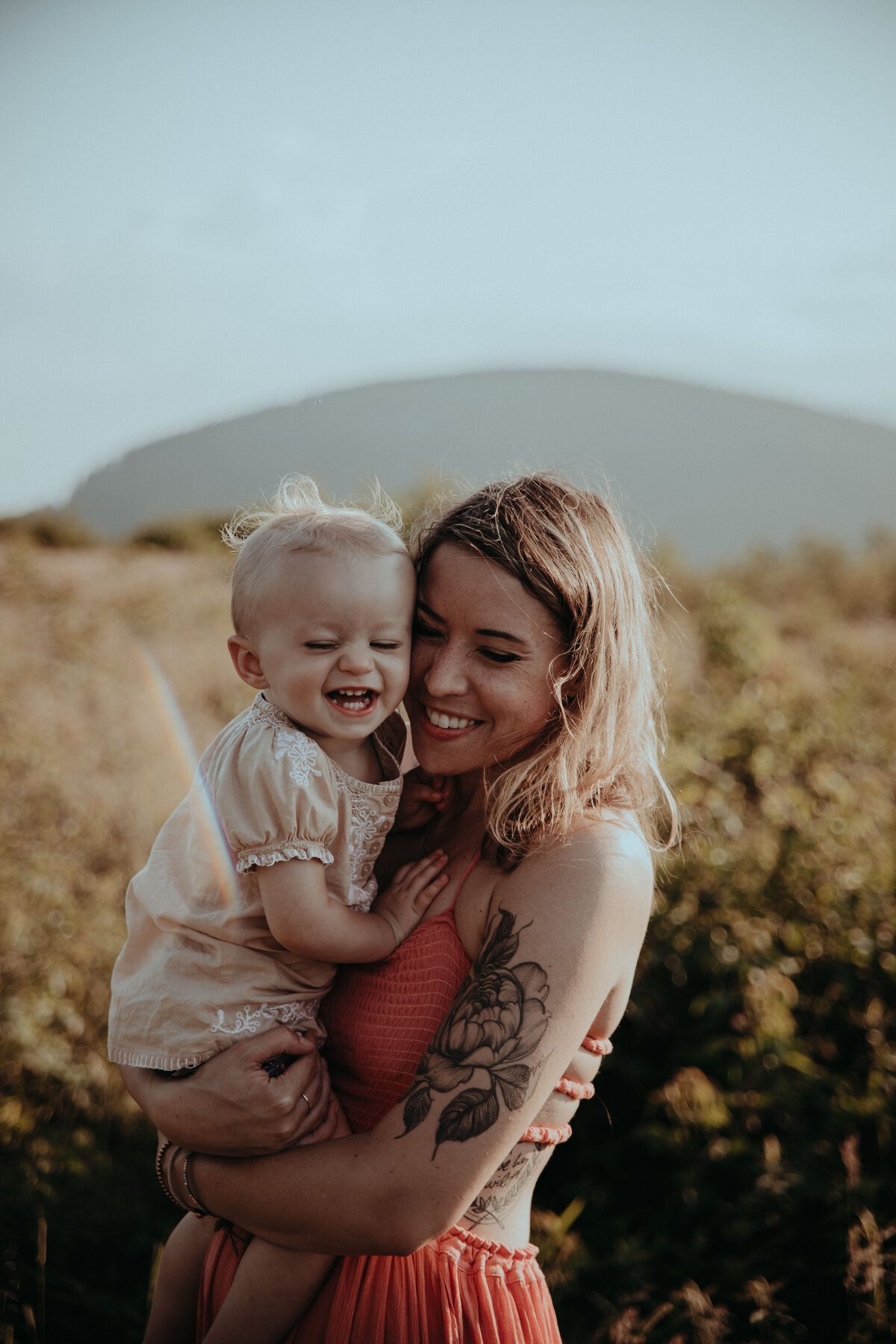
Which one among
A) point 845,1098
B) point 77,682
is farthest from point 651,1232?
point 77,682

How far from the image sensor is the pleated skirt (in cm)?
162

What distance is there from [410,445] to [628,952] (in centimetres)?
1041

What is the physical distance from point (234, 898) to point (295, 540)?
703 millimetres

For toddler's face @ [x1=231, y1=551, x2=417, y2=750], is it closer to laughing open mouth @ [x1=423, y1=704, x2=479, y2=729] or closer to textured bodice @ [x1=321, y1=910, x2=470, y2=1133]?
laughing open mouth @ [x1=423, y1=704, x2=479, y2=729]

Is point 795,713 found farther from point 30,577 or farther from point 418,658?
point 30,577

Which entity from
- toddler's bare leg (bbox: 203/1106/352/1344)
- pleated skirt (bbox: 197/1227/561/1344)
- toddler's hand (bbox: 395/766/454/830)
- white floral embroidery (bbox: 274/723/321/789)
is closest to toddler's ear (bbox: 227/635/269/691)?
white floral embroidery (bbox: 274/723/321/789)

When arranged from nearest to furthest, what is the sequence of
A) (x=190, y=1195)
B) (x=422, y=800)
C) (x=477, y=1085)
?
1. (x=477, y=1085)
2. (x=190, y=1195)
3. (x=422, y=800)

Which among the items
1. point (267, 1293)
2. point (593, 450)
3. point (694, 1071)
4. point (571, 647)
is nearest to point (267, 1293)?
point (267, 1293)

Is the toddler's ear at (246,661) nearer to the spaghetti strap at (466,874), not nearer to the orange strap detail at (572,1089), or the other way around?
the spaghetti strap at (466,874)

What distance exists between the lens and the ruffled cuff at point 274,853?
1640 mm

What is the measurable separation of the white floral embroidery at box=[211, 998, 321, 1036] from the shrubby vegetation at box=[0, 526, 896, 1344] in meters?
0.94

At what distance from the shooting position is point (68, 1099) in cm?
363

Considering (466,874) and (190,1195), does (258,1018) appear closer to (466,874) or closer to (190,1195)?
(190,1195)

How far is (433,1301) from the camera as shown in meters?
1.63
